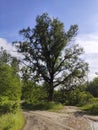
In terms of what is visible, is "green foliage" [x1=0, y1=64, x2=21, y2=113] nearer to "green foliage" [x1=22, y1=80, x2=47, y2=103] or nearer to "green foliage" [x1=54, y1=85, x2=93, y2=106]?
"green foliage" [x1=22, y1=80, x2=47, y2=103]

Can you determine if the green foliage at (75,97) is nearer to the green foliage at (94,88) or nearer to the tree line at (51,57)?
the tree line at (51,57)

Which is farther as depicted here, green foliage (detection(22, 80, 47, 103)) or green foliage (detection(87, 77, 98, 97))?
green foliage (detection(87, 77, 98, 97))

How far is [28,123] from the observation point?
25719mm

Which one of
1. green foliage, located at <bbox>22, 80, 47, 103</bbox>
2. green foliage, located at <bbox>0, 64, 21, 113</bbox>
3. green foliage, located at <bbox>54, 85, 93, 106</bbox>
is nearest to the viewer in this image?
green foliage, located at <bbox>0, 64, 21, 113</bbox>

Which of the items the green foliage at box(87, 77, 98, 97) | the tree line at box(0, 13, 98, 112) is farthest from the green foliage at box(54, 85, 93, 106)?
the green foliage at box(87, 77, 98, 97)

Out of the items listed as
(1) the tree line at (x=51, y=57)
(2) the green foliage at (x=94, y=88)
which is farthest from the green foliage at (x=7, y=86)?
(2) the green foliage at (x=94, y=88)

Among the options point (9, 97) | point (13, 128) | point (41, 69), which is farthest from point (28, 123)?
point (41, 69)

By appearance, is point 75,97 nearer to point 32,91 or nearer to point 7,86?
point 32,91

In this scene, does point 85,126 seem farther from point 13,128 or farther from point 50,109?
point 50,109

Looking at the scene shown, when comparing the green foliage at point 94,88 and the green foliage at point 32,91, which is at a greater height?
the green foliage at point 94,88

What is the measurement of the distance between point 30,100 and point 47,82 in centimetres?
850

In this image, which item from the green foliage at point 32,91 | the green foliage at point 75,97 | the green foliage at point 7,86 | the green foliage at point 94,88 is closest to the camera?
the green foliage at point 7,86

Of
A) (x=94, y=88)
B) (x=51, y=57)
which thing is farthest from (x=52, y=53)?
(x=94, y=88)

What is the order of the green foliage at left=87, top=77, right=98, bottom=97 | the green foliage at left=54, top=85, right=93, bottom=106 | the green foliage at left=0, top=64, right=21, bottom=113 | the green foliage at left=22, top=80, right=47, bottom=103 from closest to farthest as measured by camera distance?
the green foliage at left=0, top=64, right=21, bottom=113 → the green foliage at left=22, top=80, right=47, bottom=103 → the green foliage at left=54, top=85, right=93, bottom=106 → the green foliage at left=87, top=77, right=98, bottom=97
